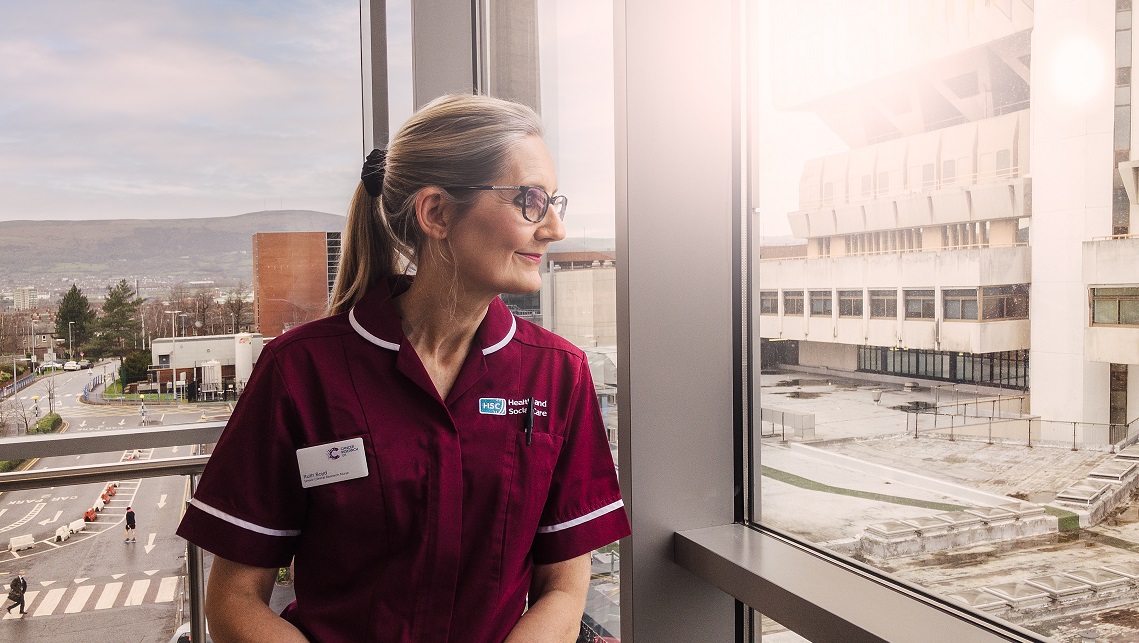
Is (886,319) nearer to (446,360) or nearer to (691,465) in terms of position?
(691,465)

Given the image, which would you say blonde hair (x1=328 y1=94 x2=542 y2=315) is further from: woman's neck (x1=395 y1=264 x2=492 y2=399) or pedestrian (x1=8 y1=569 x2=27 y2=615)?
pedestrian (x1=8 y1=569 x2=27 y2=615)

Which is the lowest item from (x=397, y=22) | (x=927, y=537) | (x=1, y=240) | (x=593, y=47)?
(x=927, y=537)

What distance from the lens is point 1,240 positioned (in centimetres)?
304

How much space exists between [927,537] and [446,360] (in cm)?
96

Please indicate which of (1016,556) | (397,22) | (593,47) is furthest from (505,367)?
(397,22)

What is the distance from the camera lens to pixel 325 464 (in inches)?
41.1

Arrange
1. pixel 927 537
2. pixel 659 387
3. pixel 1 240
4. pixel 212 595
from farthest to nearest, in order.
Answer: pixel 1 240 → pixel 659 387 → pixel 927 537 → pixel 212 595

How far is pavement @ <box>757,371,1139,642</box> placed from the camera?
3.84 feet

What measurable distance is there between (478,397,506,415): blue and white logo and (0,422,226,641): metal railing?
152 centimetres

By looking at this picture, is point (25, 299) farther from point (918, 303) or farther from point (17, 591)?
point (918, 303)

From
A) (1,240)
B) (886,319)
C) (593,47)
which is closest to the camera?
(886,319)

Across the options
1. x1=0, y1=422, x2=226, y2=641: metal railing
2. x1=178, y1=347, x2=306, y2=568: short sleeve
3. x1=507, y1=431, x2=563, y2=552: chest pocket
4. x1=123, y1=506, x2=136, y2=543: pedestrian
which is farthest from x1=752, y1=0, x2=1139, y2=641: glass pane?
x1=123, y1=506, x2=136, y2=543: pedestrian

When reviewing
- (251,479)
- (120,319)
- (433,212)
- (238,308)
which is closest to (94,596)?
(120,319)

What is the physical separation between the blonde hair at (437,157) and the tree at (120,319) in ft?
7.81
